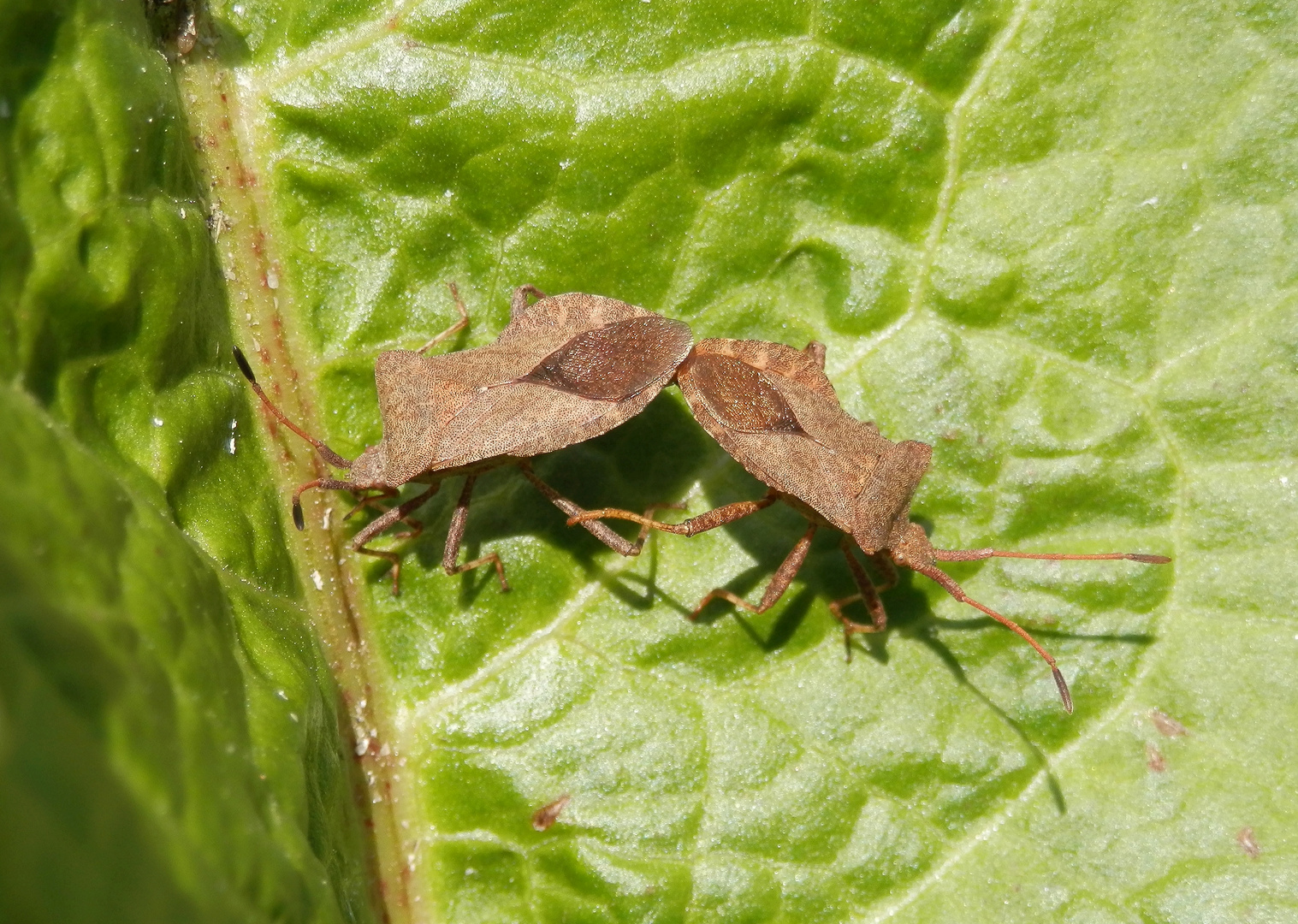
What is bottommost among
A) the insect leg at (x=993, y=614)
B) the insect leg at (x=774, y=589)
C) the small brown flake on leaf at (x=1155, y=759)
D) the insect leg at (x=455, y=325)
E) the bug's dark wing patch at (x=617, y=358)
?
the small brown flake on leaf at (x=1155, y=759)

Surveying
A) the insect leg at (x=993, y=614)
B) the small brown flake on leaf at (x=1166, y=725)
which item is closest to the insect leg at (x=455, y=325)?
the insect leg at (x=993, y=614)

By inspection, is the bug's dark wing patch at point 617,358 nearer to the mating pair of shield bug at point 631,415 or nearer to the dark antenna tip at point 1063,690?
the mating pair of shield bug at point 631,415

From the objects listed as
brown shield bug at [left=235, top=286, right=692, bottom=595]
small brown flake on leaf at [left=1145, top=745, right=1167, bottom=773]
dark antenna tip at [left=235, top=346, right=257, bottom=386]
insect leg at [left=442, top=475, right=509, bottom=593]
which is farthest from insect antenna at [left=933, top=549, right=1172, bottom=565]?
dark antenna tip at [left=235, top=346, right=257, bottom=386]

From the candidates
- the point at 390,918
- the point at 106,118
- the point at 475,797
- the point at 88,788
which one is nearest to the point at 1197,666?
the point at 475,797

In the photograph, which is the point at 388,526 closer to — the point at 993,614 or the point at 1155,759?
the point at 993,614

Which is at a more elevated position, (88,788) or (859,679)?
(88,788)

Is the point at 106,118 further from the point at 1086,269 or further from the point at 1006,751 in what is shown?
the point at 1006,751

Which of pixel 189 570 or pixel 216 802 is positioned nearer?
pixel 216 802
